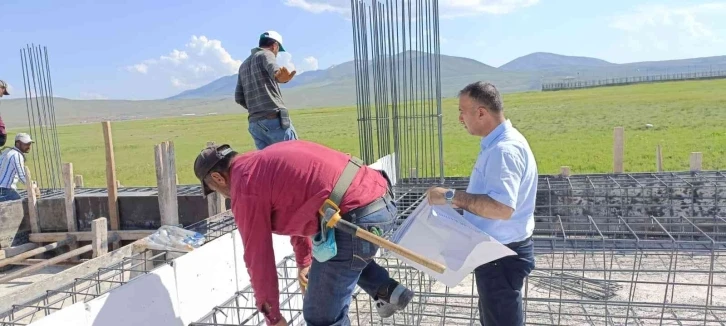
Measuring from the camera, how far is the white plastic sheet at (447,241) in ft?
8.83

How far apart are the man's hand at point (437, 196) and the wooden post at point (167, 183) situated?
184 inches

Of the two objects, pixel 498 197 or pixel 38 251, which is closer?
pixel 498 197

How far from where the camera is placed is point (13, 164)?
25.3ft

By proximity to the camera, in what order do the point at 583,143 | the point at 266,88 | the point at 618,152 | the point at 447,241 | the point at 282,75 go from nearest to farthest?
1. the point at 447,241
2. the point at 282,75
3. the point at 266,88
4. the point at 618,152
5. the point at 583,143

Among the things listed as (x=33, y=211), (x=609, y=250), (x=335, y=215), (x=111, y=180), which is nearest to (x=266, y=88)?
(x=335, y=215)

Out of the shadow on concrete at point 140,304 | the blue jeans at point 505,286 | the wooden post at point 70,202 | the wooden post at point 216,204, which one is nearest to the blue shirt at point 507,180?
the blue jeans at point 505,286

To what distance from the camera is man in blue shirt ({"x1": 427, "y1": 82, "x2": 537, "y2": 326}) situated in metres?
2.59

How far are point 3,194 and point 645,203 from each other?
27.7 feet

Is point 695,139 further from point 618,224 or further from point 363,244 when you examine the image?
point 363,244

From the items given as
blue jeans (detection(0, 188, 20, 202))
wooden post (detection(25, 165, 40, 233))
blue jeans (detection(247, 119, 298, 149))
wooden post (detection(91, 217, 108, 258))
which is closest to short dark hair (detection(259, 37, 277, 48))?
blue jeans (detection(247, 119, 298, 149))

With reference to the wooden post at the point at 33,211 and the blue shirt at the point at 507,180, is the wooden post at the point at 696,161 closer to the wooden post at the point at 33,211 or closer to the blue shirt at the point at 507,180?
the blue shirt at the point at 507,180

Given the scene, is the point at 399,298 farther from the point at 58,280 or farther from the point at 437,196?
the point at 58,280

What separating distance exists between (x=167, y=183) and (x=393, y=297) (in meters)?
4.64

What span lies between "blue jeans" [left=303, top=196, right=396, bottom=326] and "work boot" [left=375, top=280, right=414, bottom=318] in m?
0.30
